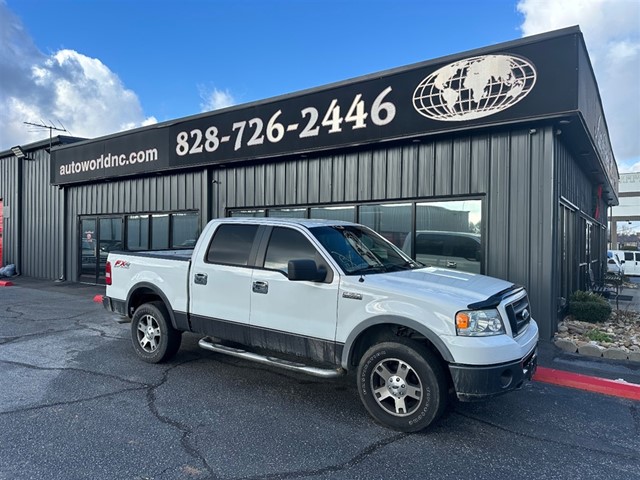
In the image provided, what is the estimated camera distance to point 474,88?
7.36m

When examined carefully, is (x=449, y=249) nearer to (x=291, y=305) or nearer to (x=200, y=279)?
(x=291, y=305)

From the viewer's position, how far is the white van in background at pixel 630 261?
24.0 metres

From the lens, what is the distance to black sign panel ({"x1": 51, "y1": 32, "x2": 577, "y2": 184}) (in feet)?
22.3

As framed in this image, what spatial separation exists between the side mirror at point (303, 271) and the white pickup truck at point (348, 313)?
0.03 ft

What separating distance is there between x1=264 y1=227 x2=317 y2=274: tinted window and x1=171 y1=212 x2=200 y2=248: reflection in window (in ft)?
24.4

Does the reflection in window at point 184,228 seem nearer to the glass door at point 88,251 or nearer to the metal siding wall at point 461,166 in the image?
the glass door at point 88,251

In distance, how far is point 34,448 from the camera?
3631mm

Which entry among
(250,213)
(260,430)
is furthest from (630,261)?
(260,430)

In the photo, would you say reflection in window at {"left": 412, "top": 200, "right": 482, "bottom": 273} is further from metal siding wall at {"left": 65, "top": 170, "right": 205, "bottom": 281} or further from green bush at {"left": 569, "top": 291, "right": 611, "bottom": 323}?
metal siding wall at {"left": 65, "top": 170, "right": 205, "bottom": 281}

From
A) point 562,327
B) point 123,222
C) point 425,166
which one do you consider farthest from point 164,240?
point 562,327

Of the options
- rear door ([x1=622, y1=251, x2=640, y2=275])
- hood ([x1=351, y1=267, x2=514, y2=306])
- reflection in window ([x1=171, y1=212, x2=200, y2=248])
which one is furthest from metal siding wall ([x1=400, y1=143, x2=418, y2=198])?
rear door ([x1=622, y1=251, x2=640, y2=275])

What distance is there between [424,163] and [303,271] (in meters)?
4.98

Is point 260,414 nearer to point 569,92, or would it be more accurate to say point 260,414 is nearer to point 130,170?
point 569,92

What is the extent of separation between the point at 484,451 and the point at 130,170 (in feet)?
41.1
